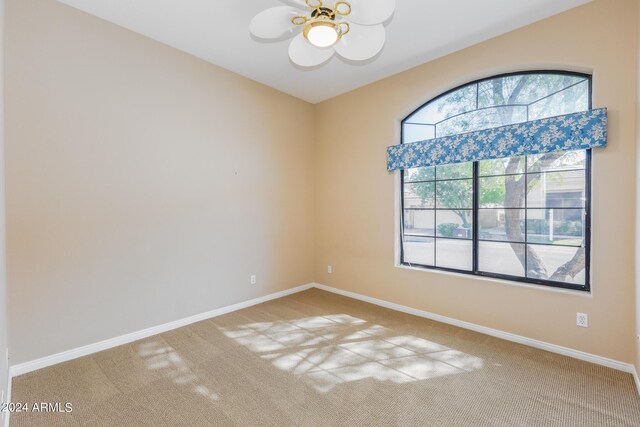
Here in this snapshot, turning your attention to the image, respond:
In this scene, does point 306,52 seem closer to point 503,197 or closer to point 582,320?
point 503,197

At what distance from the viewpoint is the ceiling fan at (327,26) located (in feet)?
5.69

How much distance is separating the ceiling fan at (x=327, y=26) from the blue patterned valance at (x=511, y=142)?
5.10ft

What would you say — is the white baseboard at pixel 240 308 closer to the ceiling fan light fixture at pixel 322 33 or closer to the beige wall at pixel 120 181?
the beige wall at pixel 120 181

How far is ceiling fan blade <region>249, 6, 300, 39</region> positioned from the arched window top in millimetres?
2115

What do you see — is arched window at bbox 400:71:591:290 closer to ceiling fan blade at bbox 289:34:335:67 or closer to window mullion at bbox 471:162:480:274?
window mullion at bbox 471:162:480:274

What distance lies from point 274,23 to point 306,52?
12.1 inches

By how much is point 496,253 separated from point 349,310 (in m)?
1.76

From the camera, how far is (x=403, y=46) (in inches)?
119

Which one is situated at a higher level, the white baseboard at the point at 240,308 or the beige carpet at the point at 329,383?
the white baseboard at the point at 240,308

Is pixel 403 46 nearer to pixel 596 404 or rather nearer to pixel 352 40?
pixel 352 40

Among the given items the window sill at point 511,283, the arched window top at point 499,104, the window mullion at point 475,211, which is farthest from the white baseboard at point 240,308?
the arched window top at point 499,104

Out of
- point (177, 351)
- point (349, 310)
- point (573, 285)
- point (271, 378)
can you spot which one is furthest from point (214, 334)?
point (573, 285)

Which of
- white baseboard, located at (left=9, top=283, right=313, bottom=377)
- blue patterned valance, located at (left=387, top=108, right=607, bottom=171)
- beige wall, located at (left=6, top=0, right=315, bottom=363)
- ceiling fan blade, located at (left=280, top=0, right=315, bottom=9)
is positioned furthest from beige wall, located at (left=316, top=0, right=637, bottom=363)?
ceiling fan blade, located at (left=280, top=0, right=315, bottom=9)

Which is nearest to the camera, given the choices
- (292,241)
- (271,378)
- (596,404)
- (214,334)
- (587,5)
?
(596,404)
